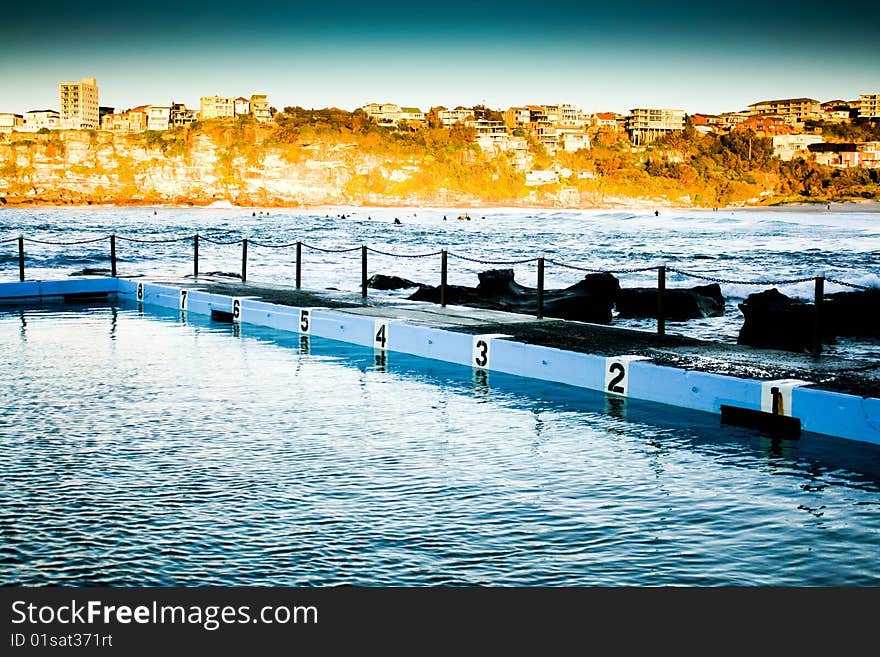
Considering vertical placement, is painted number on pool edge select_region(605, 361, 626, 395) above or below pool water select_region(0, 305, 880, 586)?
above

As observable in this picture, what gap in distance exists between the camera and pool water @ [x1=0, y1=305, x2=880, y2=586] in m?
5.33

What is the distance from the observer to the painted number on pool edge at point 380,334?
14.1 metres

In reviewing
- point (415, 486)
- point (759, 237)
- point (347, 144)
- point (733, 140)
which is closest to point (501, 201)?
point (347, 144)

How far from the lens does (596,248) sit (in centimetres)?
5725

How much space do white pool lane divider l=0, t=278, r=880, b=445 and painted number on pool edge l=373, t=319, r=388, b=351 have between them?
1cm

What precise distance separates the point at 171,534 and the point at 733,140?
201 metres

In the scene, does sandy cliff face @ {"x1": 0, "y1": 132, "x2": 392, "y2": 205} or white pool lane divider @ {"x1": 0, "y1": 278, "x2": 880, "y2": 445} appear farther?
sandy cliff face @ {"x1": 0, "y1": 132, "x2": 392, "y2": 205}

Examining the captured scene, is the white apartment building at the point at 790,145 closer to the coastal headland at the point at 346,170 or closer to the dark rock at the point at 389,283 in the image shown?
the coastal headland at the point at 346,170

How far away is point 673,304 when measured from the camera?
2077 cm

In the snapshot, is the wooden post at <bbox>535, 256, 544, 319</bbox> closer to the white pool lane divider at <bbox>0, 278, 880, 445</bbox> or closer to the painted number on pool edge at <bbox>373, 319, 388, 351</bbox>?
the white pool lane divider at <bbox>0, 278, 880, 445</bbox>

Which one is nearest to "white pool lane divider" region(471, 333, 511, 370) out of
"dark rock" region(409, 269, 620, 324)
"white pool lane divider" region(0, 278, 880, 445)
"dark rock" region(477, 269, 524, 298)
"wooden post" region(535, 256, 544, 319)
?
"white pool lane divider" region(0, 278, 880, 445)

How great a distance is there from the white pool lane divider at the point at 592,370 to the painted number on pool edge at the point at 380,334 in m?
0.01

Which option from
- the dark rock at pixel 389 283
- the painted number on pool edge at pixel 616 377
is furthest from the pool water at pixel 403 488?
the dark rock at pixel 389 283

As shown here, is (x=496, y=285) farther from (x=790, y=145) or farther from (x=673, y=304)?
(x=790, y=145)
